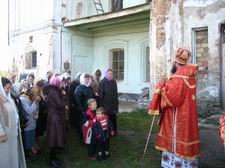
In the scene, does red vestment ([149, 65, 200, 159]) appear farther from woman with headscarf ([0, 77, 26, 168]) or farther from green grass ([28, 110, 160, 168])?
woman with headscarf ([0, 77, 26, 168])

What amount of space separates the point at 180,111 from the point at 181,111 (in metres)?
0.01

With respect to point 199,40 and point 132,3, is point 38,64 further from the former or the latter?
point 199,40

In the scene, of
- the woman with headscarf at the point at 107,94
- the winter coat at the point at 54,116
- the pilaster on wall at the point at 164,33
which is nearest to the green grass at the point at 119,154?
the winter coat at the point at 54,116

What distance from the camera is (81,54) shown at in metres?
17.3

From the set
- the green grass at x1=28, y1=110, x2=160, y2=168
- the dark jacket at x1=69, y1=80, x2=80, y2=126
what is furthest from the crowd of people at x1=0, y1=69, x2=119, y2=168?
the dark jacket at x1=69, y1=80, x2=80, y2=126

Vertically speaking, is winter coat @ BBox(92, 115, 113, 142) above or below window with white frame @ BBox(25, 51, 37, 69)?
below

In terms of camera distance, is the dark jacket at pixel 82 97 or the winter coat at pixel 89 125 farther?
the dark jacket at pixel 82 97

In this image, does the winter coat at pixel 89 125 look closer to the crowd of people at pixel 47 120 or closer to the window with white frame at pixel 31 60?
the crowd of people at pixel 47 120

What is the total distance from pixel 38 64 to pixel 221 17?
10.4m

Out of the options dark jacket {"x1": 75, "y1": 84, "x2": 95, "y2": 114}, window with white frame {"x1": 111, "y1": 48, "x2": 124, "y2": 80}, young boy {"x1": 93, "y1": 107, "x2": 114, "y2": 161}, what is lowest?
young boy {"x1": 93, "y1": 107, "x2": 114, "y2": 161}

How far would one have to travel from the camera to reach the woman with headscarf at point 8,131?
4507 mm

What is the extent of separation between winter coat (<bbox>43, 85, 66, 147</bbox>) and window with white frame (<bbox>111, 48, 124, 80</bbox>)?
10.6 meters

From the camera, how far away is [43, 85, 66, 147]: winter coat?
221 inches

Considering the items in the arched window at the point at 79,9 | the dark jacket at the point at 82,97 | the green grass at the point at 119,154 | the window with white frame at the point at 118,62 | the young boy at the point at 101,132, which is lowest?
the green grass at the point at 119,154
